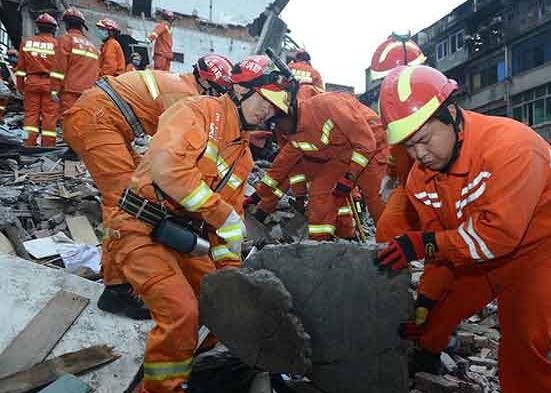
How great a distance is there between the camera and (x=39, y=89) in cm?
692

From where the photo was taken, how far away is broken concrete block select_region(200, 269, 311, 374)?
2.27 metres

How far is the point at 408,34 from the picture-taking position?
4699 mm

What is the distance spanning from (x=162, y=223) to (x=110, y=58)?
6.28m

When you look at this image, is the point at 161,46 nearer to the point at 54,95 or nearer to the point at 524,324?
the point at 54,95

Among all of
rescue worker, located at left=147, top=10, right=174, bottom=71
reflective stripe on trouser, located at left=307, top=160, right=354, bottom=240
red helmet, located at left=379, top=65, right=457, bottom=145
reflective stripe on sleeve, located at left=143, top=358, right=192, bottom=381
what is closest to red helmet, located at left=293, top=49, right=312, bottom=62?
rescue worker, located at left=147, top=10, right=174, bottom=71

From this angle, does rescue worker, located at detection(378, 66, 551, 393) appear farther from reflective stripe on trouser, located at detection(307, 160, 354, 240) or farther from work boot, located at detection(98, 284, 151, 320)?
reflective stripe on trouser, located at detection(307, 160, 354, 240)

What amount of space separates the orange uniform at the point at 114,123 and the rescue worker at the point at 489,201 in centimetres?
193

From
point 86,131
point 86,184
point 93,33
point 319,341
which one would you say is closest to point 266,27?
point 93,33

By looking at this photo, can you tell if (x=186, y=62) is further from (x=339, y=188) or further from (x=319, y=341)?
(x=319, y=341)

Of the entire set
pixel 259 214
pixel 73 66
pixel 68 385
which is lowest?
pixel 68 385

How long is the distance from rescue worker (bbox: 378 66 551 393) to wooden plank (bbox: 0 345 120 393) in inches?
63.1

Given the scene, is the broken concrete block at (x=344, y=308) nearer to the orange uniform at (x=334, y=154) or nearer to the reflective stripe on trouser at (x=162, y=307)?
the reflective stripe on trouser at (x=162, y=307)

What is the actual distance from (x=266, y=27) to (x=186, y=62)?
116 inches

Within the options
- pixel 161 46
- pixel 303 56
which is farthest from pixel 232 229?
pixel 161 46
